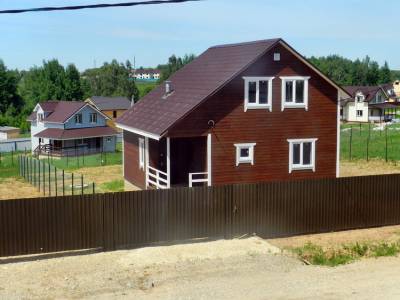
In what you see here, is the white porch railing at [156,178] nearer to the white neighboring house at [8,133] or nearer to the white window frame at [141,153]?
the white window frame at [141,153]

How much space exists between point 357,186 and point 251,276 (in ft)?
22.3

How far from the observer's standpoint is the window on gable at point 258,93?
74.7 feet

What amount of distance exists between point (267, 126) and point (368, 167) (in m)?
13.3

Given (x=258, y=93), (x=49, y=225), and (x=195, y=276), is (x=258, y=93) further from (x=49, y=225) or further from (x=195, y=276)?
(x=49, y=225)

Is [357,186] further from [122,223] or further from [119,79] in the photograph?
[119,79]

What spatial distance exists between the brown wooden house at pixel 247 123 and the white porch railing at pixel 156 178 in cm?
5

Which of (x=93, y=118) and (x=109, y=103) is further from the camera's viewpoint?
(x=109, y=103)

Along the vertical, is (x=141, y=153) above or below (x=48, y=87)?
below

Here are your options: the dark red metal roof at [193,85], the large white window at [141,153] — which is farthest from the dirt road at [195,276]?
the large white window at [141,153]

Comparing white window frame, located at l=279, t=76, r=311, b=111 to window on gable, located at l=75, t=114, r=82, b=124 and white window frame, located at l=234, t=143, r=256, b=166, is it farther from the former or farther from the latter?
window on gable, located at l=75, t=114, r=82, b=124

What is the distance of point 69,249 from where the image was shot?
1539cm

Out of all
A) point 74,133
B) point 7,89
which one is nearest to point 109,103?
point 74,133

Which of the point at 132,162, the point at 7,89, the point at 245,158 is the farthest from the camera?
the point at 7,89

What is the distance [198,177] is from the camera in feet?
77.0
